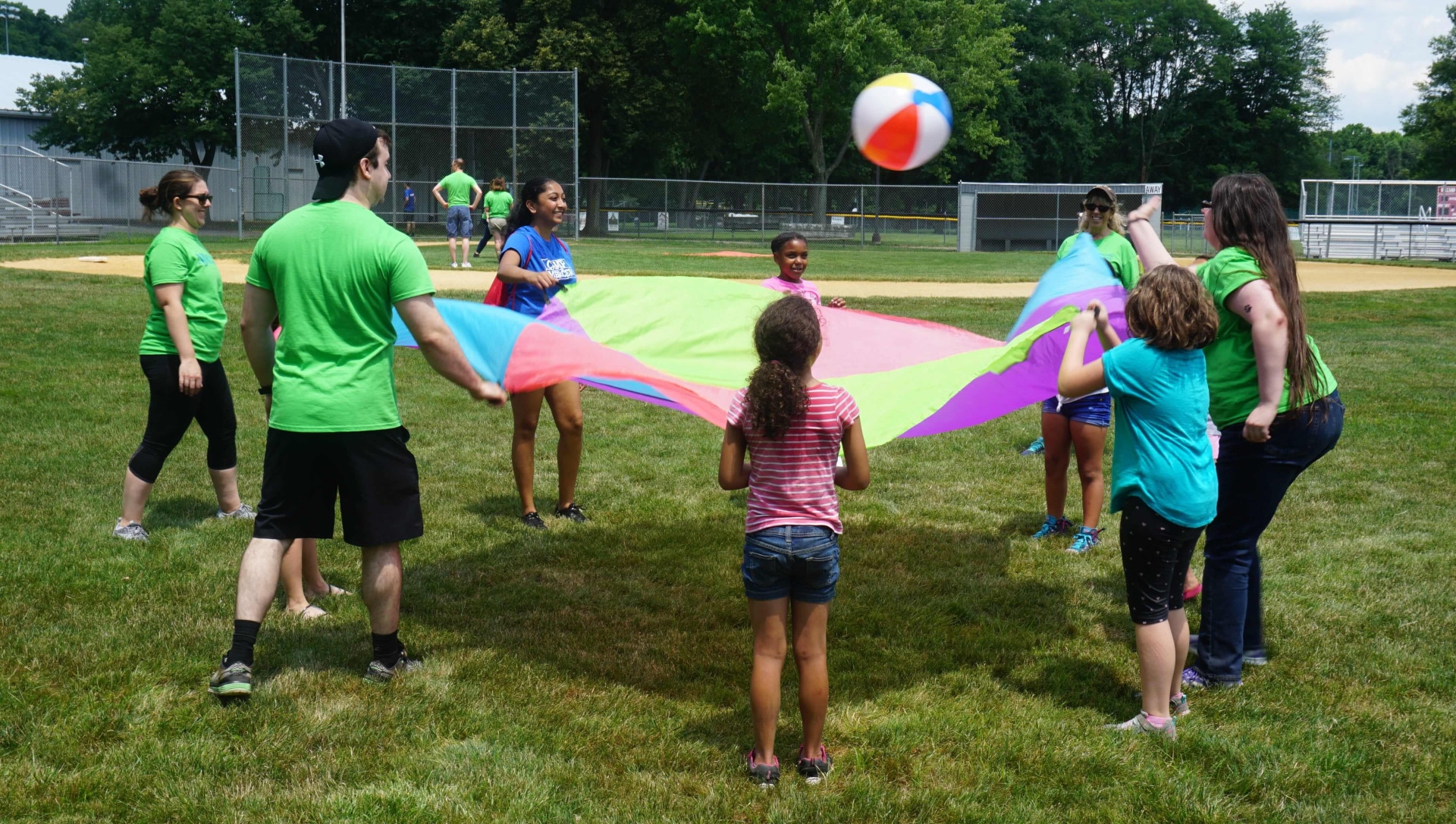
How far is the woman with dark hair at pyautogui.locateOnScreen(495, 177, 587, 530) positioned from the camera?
6.46 meters

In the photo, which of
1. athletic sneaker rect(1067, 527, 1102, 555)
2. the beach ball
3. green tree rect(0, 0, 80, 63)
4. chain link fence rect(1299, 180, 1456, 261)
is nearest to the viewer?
athletic sneaker rect(1067, 527, 1102, 555)

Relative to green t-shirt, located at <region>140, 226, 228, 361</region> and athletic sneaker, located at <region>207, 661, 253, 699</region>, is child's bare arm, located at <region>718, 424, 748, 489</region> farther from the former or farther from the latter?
green t-shirt, located at <region>140, 226, 228, 361</region>

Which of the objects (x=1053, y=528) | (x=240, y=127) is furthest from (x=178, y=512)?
(x=240, y=127)

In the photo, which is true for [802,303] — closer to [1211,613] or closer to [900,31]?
[1211,613]

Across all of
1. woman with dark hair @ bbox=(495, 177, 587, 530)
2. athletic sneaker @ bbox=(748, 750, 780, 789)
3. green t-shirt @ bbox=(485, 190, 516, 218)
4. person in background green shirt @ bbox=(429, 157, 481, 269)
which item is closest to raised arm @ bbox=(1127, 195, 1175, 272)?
athletic sneaker @ bbox=(748, 750, 780, 789)

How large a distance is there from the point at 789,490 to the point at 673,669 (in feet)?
4.78

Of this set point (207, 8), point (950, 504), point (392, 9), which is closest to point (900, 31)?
point (392, 9)

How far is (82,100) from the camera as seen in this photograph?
170ft

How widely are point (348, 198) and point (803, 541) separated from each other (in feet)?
6.95

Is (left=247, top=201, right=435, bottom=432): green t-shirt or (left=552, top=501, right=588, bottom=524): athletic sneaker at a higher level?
(left=247, top=201, right=435, bottom=432): green t-shirt

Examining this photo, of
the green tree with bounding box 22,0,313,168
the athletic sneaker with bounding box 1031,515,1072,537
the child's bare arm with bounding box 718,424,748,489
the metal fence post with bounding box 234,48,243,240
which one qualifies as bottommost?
the athletic sneaker with bounding box 1031,515,1072,537

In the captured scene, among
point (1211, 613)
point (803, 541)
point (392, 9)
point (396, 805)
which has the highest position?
point (392, 9)

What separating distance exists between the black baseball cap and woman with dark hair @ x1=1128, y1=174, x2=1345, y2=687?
3058 millimetres

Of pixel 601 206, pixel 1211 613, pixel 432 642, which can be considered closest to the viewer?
pixel 1211 613
